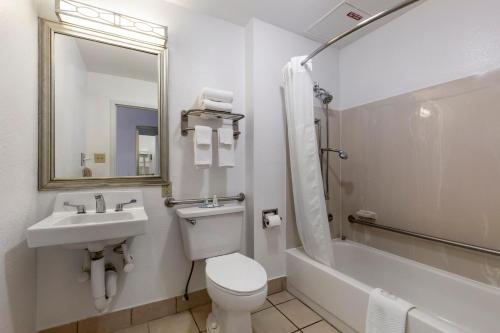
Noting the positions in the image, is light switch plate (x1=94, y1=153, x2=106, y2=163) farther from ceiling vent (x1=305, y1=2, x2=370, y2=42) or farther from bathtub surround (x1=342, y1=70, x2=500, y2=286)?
bathtub surround (x1=342, y1=70, x2=500, y2=286)

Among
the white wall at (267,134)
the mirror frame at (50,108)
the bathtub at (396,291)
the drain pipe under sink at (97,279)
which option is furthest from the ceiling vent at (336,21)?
the drain pipe under sink at (97,279)

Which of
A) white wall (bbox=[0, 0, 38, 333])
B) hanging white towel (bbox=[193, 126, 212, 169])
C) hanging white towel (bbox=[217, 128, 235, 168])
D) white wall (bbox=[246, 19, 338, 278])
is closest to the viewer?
white wall (bbox=[0, 0, 38, 333])

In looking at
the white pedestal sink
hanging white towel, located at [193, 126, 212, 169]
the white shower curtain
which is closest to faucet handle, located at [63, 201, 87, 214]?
the white pedestal sink

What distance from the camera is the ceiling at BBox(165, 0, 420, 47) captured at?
5.49ft

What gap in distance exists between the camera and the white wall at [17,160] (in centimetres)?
101

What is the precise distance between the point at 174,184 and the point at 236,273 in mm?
766

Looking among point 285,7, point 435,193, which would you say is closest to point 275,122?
point 285,7

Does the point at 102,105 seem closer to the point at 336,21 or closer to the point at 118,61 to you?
the point at 118,61

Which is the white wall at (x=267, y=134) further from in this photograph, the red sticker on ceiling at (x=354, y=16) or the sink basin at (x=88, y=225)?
the sink basin at (x=88, y=225)

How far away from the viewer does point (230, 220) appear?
163 cm

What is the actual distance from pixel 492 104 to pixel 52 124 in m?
2.64

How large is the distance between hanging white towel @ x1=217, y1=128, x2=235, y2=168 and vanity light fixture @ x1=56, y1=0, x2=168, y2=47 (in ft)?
2.48

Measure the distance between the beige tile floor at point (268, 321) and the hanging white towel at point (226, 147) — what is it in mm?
1095

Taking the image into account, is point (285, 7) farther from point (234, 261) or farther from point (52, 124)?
point (234, 261)
